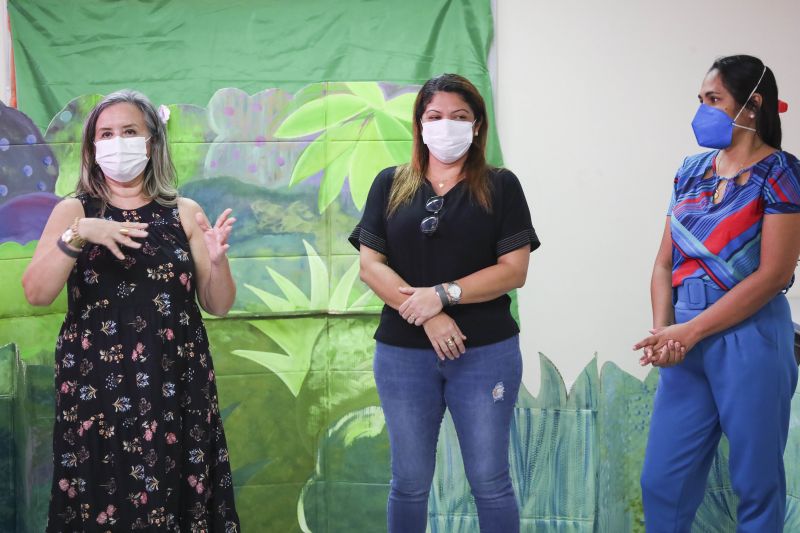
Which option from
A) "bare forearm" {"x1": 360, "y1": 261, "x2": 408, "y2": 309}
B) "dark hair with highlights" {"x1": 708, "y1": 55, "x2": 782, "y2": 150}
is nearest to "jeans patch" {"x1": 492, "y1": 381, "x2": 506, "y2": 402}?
"bare forearm" {"x1": 360, "y1": 261, "x2": 408, "y2": 309}

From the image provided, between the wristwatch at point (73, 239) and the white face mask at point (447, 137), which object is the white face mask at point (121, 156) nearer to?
the wristwatch at point (73, 239)

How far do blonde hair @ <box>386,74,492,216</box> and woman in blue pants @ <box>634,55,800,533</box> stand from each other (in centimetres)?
56

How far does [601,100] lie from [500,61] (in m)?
0.42

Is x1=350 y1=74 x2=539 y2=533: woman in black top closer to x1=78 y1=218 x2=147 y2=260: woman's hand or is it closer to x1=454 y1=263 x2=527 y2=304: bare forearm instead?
→ x1=454 y1=263 x2=527 y2=304: bare forearm

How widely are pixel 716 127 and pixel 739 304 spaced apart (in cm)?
47

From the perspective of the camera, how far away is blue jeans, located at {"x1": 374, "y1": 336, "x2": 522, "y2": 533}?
2.35 meters

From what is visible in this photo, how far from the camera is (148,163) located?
246cm

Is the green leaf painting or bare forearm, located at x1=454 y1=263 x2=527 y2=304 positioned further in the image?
the green leaf painting

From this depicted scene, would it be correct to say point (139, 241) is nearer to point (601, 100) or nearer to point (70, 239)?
point (70, 239)

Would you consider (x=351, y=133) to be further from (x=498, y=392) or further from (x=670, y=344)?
(x=670, y=344)

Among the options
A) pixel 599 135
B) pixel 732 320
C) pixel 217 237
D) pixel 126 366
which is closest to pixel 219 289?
pixel 217 237

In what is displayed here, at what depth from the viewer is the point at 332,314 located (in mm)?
3445

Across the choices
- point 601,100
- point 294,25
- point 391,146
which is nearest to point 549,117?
point 601,100

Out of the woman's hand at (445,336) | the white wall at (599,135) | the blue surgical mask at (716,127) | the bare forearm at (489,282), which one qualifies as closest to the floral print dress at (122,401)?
the woman's hand at (445,336)
